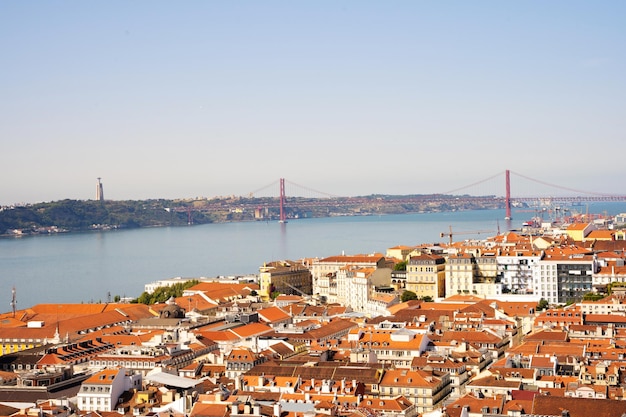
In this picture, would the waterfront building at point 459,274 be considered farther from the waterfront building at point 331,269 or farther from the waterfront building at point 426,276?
the waterfront building at point 331,269

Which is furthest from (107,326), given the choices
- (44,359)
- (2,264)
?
(2,264)

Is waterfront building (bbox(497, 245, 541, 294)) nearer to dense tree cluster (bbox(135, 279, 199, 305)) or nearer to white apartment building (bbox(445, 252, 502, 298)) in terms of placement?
white apartment building (bbox(445, 252, 502, 298))

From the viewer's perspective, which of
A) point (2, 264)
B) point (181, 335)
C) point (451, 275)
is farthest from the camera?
point (2, 264)

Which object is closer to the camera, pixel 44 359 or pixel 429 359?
pixel 429 359

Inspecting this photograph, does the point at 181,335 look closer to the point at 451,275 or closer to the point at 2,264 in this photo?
the point at 451,275

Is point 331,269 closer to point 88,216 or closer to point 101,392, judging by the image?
point 101,392

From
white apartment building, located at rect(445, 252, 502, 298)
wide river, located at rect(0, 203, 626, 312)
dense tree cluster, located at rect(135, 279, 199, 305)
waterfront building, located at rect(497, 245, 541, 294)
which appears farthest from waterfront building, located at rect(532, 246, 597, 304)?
wide river, located at rect(0, 203, 626, 312)
